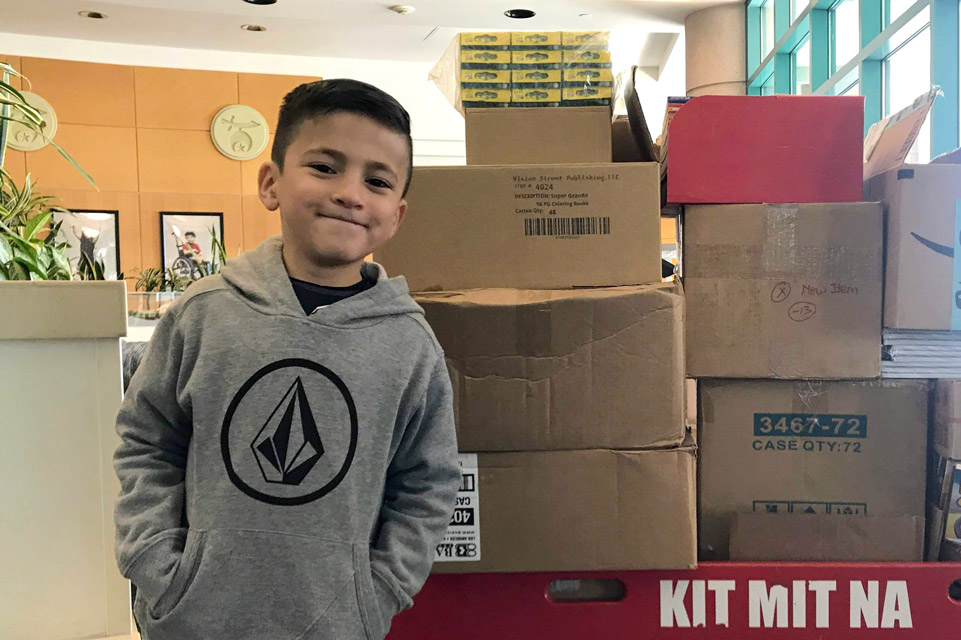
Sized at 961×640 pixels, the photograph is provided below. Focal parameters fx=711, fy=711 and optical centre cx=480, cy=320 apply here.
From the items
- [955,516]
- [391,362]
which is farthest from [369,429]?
[955,516]

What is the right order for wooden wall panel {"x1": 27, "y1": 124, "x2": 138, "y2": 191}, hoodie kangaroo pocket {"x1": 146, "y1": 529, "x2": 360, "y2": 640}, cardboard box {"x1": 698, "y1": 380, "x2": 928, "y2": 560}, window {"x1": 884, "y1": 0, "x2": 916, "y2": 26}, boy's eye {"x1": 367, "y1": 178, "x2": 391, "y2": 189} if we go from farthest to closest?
1. wooden wall panel {"x1": 27, "y1": 124, "x2": 138, "y2": 191}
2. window {"x1": 884, "y1": 0, "x2": 916, "y2": 26}
3. cardboard box {"x1": 698, "y1": 380, "x2": 928, "y2": 560}
4. boy's eye {"x1": 367, "y1": 178, "x2": 391, "y2": 189}
5. hoodie kangaroo pocket {"x1": 146, "y1": 529, "x2": 360, "y2": 640}

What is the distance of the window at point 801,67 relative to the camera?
12.7ft

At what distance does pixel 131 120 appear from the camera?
5145mm

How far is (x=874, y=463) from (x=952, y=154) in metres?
0.53

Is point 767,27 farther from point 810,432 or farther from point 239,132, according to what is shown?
point 810,432

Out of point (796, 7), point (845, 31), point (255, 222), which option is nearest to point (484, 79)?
point (845, 31)

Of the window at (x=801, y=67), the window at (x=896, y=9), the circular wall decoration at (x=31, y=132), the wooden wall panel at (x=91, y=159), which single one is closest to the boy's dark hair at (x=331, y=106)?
the window at (x=896, y=9)

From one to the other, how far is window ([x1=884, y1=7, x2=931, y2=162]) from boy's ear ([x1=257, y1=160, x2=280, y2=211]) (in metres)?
2.22

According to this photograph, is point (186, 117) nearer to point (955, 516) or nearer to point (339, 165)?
point (339, 165)

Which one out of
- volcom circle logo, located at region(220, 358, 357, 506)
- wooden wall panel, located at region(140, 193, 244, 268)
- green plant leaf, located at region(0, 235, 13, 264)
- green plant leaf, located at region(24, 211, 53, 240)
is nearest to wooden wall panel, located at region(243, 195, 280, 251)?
wooden wall panel, located at region(140, 193, 244, 268)

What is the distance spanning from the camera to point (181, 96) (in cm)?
527

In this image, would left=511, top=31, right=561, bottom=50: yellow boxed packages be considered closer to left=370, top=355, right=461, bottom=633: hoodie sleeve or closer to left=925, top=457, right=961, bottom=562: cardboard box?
left=370, top=355, right=461, bottom=633: hoodie sleeve

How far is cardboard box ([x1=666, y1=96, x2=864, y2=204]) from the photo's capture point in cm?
115

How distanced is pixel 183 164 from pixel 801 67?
4.20 meters
